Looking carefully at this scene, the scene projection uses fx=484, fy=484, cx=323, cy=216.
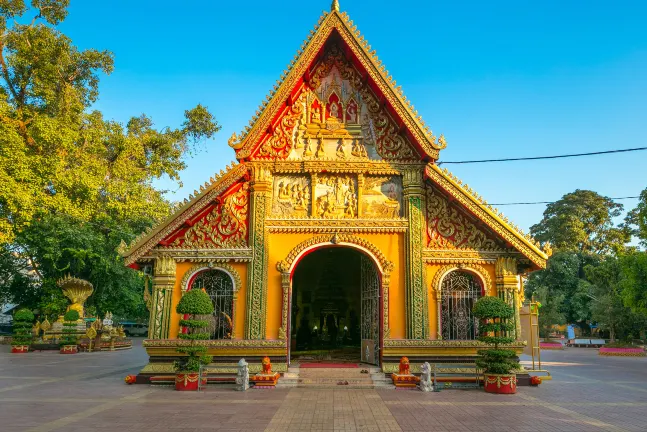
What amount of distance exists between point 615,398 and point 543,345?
28.5 m

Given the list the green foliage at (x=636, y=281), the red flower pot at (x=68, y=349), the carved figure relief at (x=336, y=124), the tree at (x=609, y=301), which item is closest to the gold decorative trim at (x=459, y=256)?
the carved figure relief at (x=336, y=124)

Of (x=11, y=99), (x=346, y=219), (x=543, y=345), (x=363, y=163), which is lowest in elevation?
(x=543, y=345)

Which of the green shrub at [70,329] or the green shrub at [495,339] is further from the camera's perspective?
the green shrub at [70,329]

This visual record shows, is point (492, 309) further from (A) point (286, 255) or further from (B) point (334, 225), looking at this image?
(A) point (286, 255)

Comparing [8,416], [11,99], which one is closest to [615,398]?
[8,416]

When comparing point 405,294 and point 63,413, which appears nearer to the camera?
point 63,413

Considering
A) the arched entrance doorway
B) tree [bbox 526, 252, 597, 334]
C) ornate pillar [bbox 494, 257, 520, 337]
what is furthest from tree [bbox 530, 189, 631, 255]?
ornate pillar [bbox 494, 257, 520, 337]

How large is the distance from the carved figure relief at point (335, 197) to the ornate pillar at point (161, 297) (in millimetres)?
4554

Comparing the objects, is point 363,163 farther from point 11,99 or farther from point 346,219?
point 11,99

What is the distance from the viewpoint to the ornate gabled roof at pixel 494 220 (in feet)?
44.8

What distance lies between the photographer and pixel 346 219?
46.6ft

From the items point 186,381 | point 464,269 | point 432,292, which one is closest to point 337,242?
point 432,292

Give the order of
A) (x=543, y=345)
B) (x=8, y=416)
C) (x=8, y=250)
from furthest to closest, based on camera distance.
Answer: (x=543, y=345), (x=8, y=250), (x=8, y=416)

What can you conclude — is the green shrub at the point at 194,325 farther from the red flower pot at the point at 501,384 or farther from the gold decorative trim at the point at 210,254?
the red flower pot at the point at 501,384
